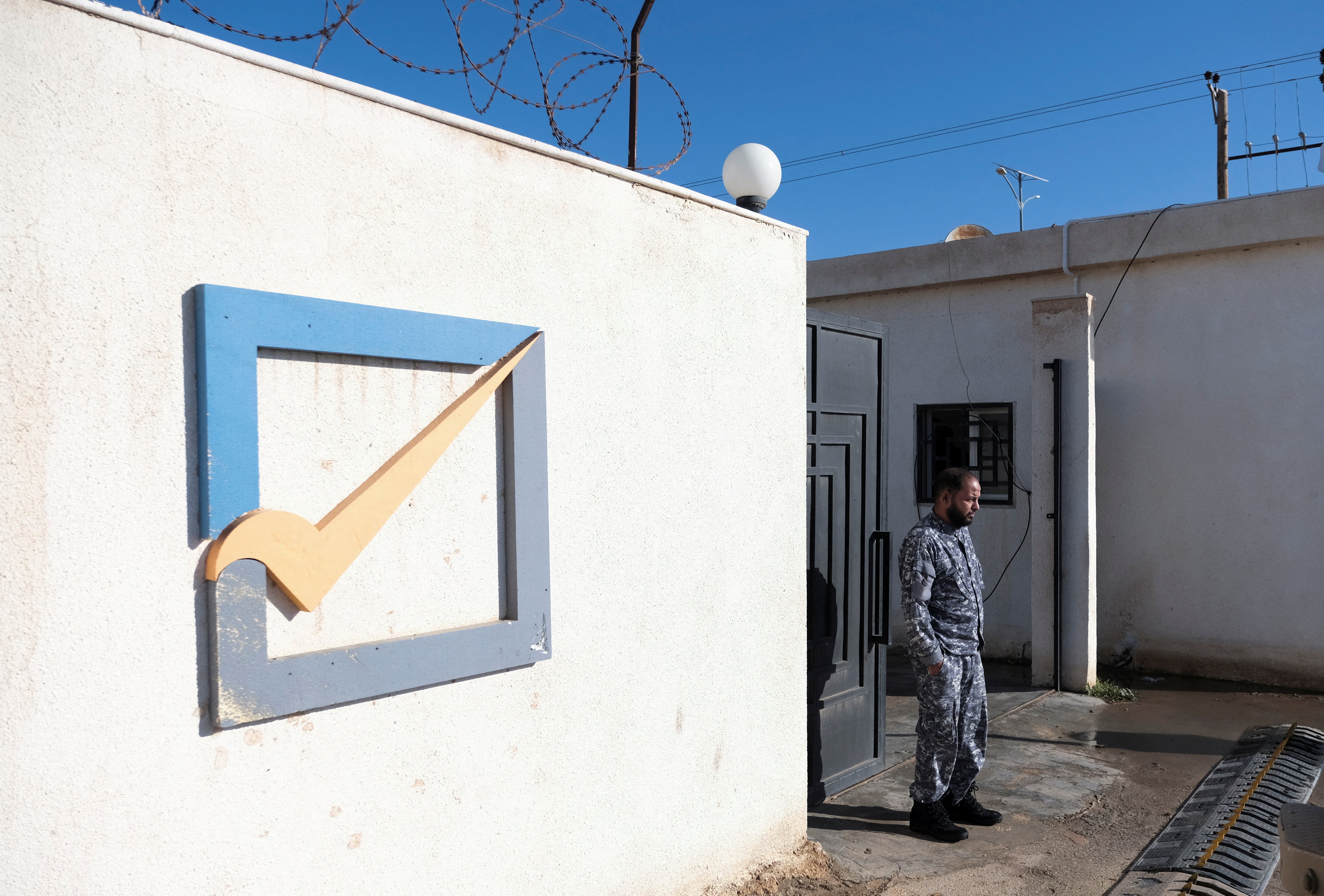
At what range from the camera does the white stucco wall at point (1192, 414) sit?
23.3 feet

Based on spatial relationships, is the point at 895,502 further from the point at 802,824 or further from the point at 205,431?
the point at 205,431

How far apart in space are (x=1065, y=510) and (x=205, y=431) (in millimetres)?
6645

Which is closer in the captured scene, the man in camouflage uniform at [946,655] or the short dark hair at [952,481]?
the man in camouflage uniform at [946,655]

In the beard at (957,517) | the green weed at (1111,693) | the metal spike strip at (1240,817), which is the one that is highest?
the beard at (957,517)

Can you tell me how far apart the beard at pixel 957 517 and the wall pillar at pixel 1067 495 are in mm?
3195

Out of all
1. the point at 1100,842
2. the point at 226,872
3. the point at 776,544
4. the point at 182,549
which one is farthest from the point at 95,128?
the point at 1100,842

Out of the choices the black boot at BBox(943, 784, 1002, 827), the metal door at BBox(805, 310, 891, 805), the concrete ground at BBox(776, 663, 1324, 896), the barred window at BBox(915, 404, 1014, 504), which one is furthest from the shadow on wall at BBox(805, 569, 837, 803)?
the barred window at BBox(915, 404, 1014, 504)

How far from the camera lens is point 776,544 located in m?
4.05

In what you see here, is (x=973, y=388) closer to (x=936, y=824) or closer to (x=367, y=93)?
(x=936, y=824)

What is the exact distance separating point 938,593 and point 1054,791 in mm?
1527

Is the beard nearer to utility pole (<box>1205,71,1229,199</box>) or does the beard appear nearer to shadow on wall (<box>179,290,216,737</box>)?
shadow on wall (<box>179,290,216,737</box>)

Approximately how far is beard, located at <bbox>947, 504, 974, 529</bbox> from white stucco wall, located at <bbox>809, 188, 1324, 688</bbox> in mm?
3418

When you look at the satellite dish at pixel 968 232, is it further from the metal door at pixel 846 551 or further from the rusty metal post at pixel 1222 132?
the rusty metal post at pixel 1222 132

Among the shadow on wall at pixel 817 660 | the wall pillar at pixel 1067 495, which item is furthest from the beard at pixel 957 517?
the wall pillar at pixel 1067 495
